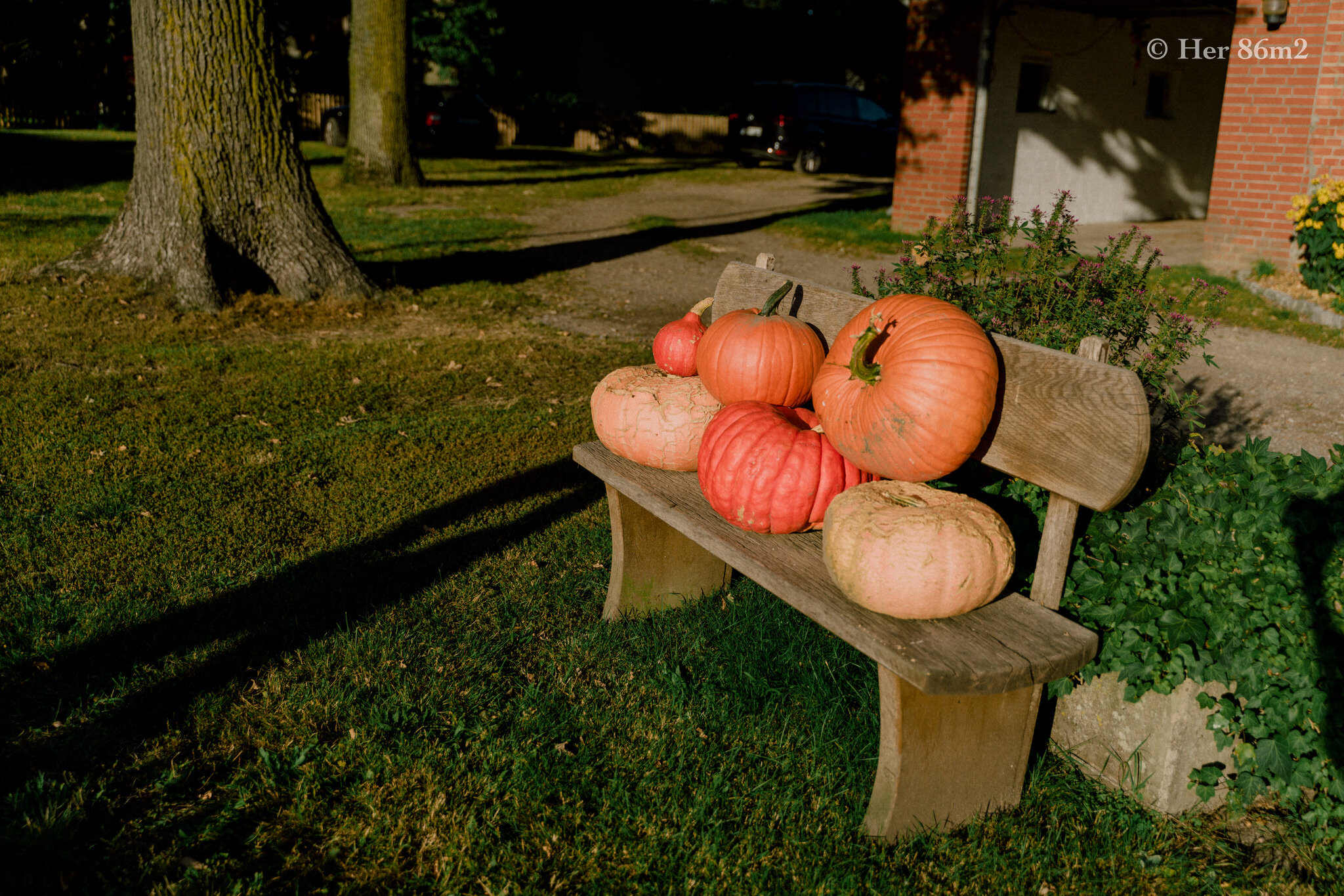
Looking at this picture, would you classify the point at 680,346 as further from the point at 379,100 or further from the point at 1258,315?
the point at 379,100

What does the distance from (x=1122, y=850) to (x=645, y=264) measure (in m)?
9.25

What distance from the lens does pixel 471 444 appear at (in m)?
5.20

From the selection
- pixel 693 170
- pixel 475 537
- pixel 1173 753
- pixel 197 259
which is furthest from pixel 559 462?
pixel 693 170

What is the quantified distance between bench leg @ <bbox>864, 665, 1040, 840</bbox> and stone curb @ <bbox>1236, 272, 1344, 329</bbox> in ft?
25.8

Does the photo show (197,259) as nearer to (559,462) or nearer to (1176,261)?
(559,462)

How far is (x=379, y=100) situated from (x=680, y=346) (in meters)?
13.8

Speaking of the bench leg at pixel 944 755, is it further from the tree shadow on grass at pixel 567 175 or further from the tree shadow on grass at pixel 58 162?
the tree shadow on grass at pixel 567 175

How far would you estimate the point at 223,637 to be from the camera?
3.25 m

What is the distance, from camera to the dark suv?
22219 mm

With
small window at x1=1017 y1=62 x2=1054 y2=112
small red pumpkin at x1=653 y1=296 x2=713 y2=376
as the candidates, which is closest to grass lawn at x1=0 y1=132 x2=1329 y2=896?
small red pumpkin at x1=653 y1=296 x2=713 y2=376

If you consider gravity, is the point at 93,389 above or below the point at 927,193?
below

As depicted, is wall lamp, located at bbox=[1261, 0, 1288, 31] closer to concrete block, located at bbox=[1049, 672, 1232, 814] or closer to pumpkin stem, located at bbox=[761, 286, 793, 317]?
pumpkin stem, located at bbox=[761, 286, 793, 317]

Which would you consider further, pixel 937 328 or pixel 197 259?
pixel 197 259

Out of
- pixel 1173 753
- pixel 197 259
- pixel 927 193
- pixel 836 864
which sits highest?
pixel 927 193
